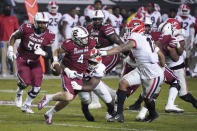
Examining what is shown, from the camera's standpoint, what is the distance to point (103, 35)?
10.9 m

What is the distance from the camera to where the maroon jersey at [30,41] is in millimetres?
10484

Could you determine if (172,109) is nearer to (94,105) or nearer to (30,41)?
(94,105)

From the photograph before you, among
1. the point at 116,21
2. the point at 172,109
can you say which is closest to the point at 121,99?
the point at 172,109

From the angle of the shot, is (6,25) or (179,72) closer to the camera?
(179,72)

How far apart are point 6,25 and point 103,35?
5.88 meters

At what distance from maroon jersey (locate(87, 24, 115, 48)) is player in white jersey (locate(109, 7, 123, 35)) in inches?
257

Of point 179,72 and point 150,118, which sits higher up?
point 179,72

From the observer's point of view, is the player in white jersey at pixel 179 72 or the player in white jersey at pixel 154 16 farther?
the player in white jersey at pixel 154 16

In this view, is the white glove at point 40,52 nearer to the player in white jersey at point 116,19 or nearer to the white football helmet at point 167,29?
the white football helmet at point 167,29

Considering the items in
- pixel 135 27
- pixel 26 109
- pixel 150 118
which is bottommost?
pixel 26 109

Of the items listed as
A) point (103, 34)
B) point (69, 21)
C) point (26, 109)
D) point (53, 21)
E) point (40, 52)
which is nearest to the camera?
point (40, 52)

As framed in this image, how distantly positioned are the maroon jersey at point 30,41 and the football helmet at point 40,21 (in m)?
0.08

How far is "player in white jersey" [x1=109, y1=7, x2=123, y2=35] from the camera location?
1755 centimetres

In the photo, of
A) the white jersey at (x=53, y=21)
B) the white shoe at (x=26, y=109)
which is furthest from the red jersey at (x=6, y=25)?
the white shoe at (x=26, y=109)
